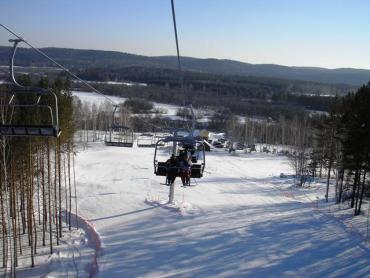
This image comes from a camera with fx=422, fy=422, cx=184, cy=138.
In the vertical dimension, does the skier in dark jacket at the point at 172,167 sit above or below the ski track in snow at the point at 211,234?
above

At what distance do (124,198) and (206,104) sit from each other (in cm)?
11700

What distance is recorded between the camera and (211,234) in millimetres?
24797

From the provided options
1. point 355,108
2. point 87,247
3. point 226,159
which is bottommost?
point 226,159

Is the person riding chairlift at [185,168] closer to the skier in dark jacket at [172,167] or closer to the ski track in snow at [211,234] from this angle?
the skier in dark jacket at [172,167]

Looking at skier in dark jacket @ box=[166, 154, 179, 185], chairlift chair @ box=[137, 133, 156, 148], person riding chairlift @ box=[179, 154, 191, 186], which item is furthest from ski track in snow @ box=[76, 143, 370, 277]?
skier in dark jacket @ box=[166, 154, 179, 185]

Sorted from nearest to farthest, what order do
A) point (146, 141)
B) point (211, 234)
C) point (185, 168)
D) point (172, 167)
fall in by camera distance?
point (185, 168)
point (172, 167)
point (211, 234)
point (146, 141)

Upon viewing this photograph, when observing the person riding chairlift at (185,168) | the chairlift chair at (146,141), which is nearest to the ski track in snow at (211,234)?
the chairlift chair at (146,141)

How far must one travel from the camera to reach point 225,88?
6973 inches

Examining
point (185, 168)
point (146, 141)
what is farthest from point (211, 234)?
point (146, 141)

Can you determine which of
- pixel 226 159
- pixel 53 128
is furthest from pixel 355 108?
pixel 226 159

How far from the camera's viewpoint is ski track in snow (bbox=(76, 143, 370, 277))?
20547 millimetres

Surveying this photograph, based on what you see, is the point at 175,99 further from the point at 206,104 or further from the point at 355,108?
the point at 355,108

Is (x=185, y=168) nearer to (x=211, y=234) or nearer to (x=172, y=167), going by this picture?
(x=172, y=167)

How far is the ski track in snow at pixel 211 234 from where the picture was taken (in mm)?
20547
